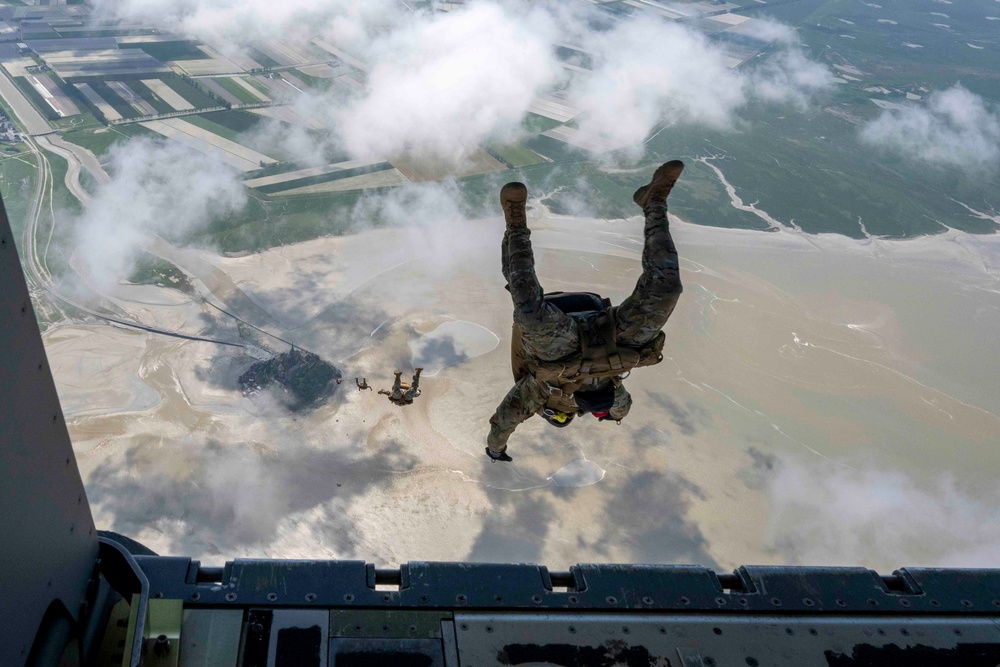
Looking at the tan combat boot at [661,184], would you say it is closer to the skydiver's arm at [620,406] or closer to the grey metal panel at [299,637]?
the skydiver's arm at [620,406]

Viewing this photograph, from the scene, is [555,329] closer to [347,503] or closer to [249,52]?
[347,503]

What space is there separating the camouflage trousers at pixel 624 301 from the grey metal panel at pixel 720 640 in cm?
347

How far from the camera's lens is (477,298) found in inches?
1964

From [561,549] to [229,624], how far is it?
29616 mm

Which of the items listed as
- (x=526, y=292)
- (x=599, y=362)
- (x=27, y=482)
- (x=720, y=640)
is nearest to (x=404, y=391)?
(x=599, y=362)

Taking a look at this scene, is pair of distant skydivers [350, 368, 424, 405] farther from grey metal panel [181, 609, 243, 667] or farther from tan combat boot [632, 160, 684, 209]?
grey metal panel [181, 609, 243, 667]

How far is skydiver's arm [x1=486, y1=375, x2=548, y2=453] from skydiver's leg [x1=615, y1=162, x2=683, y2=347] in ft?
6.80

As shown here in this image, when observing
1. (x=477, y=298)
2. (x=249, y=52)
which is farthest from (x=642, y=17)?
(x=477, y=298)

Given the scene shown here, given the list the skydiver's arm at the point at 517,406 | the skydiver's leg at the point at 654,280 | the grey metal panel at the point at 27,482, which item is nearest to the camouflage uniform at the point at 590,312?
the skydiver's leg at the point at 654,280

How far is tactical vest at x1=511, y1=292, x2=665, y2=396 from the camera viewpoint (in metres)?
9.38

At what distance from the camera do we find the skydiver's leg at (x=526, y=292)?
8.66 metres

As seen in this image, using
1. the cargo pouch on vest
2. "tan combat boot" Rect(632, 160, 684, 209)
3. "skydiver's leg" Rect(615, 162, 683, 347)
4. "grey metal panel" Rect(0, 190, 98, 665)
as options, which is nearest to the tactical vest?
the cargo pouch on vest

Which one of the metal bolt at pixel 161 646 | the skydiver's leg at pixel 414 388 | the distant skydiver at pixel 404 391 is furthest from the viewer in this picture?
the skydiver's leg at pixel 414 388

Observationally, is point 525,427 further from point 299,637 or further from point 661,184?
point 299,637
